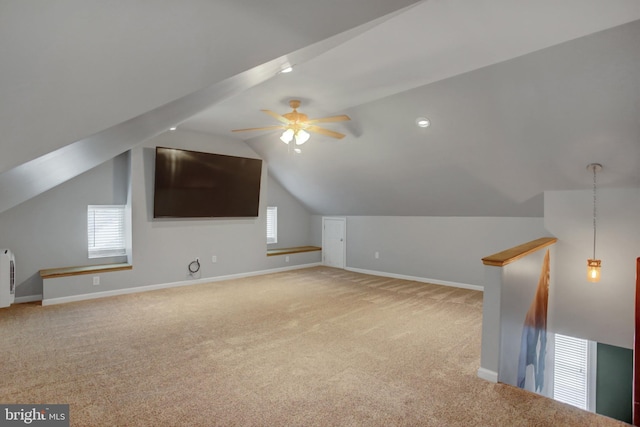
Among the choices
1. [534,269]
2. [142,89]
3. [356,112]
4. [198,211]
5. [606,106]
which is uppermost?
[356,112]

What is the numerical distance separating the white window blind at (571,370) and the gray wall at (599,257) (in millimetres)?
623

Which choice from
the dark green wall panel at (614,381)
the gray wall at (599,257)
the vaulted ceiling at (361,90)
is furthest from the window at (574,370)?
the vaulted ceiling at (361,90)

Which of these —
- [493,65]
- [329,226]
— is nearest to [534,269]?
[493,65]

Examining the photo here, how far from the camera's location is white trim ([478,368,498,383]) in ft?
9.24

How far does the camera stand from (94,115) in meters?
1.28

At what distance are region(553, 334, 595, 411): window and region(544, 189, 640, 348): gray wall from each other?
623mm

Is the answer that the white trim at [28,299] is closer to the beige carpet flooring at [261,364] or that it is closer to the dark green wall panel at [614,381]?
the beige carpet flooring at [261,364]

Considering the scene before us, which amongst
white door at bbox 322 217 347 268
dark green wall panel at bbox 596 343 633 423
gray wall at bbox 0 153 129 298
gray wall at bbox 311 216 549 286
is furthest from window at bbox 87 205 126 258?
dark green wall panel at bbox 596 343 633 423

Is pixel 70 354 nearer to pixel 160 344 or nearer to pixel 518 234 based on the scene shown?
pixel 160 344

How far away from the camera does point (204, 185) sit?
624 centimetres

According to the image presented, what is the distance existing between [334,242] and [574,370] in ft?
16.5

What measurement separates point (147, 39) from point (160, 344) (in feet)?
10.2

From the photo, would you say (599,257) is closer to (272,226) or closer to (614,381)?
(614,381)

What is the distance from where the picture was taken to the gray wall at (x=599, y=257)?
Result: 4.49 metres
